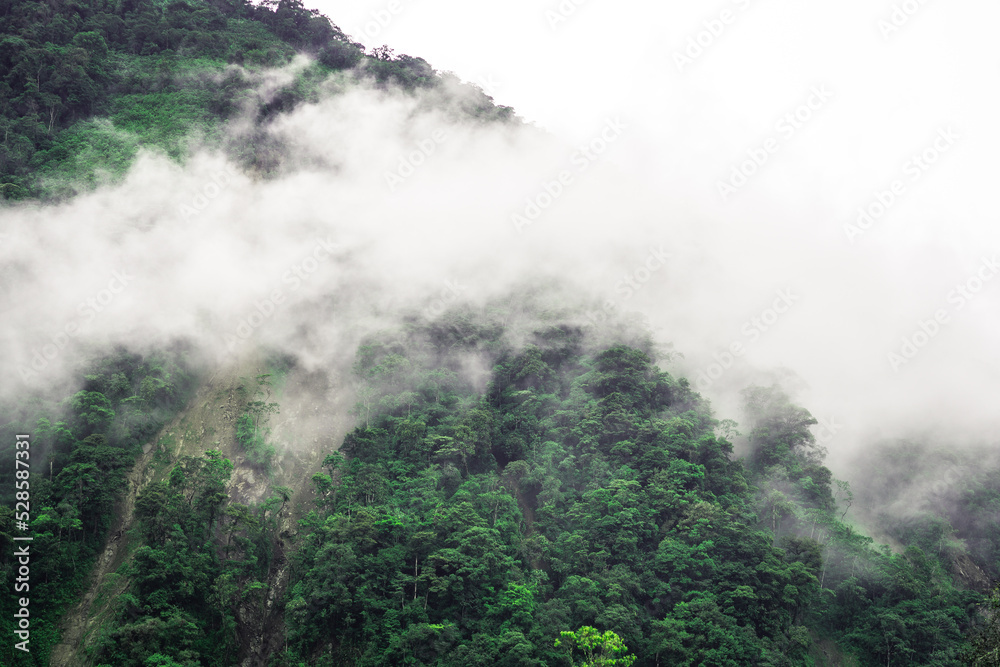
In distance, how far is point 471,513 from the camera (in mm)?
32062

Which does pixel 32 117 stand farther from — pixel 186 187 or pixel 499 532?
pixel 499 532

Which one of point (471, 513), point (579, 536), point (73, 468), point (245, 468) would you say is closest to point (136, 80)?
point (245, 468)

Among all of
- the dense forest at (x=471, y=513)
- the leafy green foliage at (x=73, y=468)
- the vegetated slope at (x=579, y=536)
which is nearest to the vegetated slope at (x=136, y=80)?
the dense forest at (x=471, y=513)

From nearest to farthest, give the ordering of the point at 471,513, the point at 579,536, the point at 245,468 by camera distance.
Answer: the point at 471,513, the point at 579,536, the point at 245,468

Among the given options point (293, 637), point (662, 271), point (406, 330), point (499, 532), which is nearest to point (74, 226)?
point (406, 330)

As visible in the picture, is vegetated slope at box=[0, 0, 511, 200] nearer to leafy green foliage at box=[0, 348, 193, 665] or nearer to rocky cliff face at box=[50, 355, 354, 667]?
leafy green foliage at box=[0, 348, 193, 665]

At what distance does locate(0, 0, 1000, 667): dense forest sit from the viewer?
28.2m

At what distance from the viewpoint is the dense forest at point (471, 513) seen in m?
28.2

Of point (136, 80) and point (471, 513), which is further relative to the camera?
point (136, 80)

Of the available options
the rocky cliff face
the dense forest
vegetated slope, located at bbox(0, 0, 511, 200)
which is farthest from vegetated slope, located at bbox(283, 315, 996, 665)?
vegetated slope, located at bbox(0, 0, 511, 200)

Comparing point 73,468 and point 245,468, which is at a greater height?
point 73,468

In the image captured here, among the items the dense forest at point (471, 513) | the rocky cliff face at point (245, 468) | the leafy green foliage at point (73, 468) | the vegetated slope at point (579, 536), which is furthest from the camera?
the vegetated slope at point (579, 536)

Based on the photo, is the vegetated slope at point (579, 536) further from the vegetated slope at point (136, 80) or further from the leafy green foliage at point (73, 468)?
the vegetated slope at point (136, 80)

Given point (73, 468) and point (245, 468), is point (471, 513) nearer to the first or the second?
point (245, 468)
